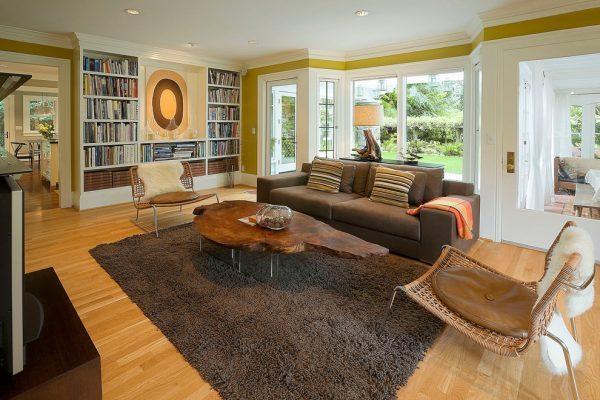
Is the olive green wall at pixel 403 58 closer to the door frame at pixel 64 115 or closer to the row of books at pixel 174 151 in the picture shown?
the row of books at pixel 174 151

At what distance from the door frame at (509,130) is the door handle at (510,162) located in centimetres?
3

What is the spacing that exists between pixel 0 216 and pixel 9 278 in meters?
0.14

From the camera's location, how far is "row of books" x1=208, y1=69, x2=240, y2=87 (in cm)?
660

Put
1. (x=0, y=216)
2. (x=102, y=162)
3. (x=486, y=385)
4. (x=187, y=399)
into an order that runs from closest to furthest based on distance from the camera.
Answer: (x=0, y=216), (x=187, y=399), (x=486, y=385), (x=102, y=162)

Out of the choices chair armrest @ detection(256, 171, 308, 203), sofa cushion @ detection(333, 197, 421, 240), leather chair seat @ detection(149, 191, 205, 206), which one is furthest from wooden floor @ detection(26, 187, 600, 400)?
chair armrest @ detection(256, 171, 308, 203)

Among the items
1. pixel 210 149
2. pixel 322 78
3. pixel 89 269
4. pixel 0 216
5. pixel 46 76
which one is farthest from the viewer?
pixel 46 76

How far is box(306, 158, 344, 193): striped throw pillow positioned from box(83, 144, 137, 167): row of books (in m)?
3.09

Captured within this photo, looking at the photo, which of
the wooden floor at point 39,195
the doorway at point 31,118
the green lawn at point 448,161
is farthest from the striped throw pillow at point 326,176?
the doorway at point 31,118

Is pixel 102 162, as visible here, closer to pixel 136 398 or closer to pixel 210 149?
pixel 210 149

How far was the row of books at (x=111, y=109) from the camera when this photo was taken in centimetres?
516

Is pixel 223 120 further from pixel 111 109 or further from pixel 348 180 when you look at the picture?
pixel 348 180

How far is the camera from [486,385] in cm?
171

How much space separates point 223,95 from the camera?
22.6ft

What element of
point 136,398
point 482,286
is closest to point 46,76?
point 136,398
